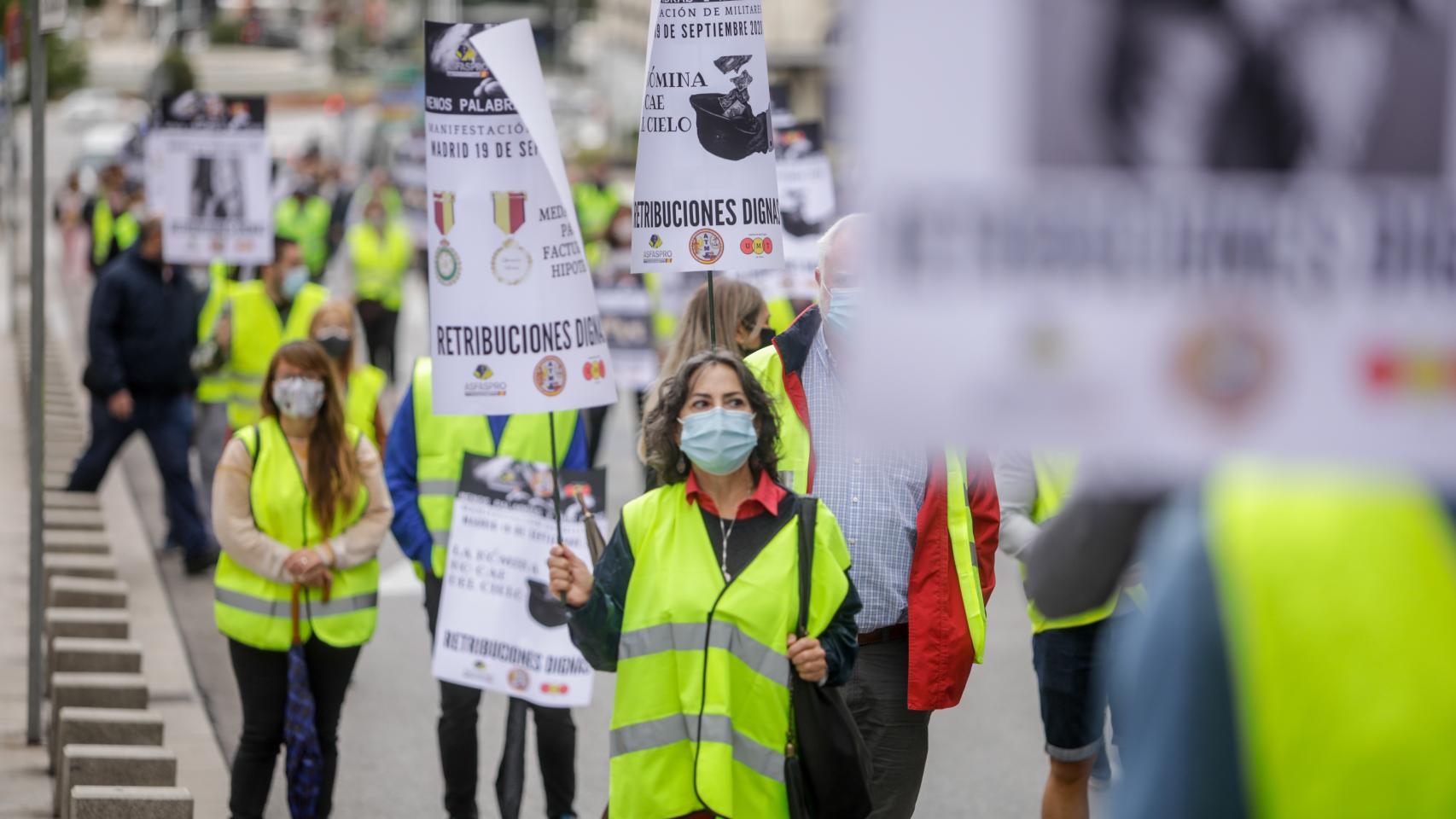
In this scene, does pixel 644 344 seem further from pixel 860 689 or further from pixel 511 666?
pixel 860 689

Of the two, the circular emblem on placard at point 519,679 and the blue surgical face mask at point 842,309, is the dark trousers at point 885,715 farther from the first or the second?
the circular emblem on placard at point 519,679

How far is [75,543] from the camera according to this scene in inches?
416

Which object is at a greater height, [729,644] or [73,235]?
[73,235]

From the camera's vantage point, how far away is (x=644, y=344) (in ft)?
48.1

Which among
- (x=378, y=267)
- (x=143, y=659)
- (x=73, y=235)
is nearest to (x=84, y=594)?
(x=143, y=659)

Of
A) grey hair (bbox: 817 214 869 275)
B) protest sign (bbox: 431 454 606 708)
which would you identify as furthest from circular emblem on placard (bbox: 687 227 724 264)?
protest sign (bbox: 431 454 606 708)

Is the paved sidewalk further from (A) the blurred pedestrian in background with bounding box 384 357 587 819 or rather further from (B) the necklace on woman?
(B) the necklace on woman

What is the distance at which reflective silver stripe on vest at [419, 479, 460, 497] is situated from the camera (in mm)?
6918

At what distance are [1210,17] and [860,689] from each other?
3.59 metres

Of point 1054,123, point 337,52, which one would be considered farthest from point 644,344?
point 337,52

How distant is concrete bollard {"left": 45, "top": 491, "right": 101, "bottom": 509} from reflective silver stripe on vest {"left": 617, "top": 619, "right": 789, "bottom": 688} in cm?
826

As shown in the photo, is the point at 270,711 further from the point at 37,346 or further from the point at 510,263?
the point at 37,346

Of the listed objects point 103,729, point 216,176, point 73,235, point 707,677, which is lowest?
point 103,729

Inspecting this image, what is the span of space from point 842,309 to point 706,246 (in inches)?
26.4
